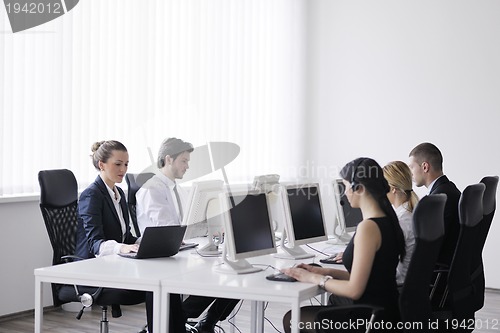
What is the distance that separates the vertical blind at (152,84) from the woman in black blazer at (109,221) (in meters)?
1.22

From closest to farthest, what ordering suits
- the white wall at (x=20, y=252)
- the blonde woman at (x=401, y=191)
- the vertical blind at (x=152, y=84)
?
the blonde woman at (x=401, y=191)
the white wall at (x=20, y=252)
the vertical blind at (x=152, y=84)

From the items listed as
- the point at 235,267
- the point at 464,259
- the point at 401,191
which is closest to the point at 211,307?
the point at 235,267

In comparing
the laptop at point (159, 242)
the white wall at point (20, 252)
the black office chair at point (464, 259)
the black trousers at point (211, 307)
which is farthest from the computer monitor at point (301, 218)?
the white wall at point (20, 252)

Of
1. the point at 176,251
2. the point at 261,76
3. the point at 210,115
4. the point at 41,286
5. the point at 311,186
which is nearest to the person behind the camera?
the point at 41,286

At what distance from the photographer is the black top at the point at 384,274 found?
349cm

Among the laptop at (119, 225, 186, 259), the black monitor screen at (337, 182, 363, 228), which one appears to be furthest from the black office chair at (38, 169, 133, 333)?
the black monitor screen at (337, 182, 363, 228)

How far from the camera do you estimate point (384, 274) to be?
3.51 meters

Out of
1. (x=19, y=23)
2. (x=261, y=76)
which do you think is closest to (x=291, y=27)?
(x=261, y=76)

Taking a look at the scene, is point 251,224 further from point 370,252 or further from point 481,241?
point 481,241

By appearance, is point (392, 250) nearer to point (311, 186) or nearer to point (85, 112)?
point (311, 186)

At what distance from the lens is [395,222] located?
3.62 meters

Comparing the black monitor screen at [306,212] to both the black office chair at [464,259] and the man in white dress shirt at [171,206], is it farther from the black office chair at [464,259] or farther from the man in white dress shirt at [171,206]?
the black office chair at [464,259]

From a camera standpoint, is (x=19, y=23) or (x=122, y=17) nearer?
(x=19, y=23)

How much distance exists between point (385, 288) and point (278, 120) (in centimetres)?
518
